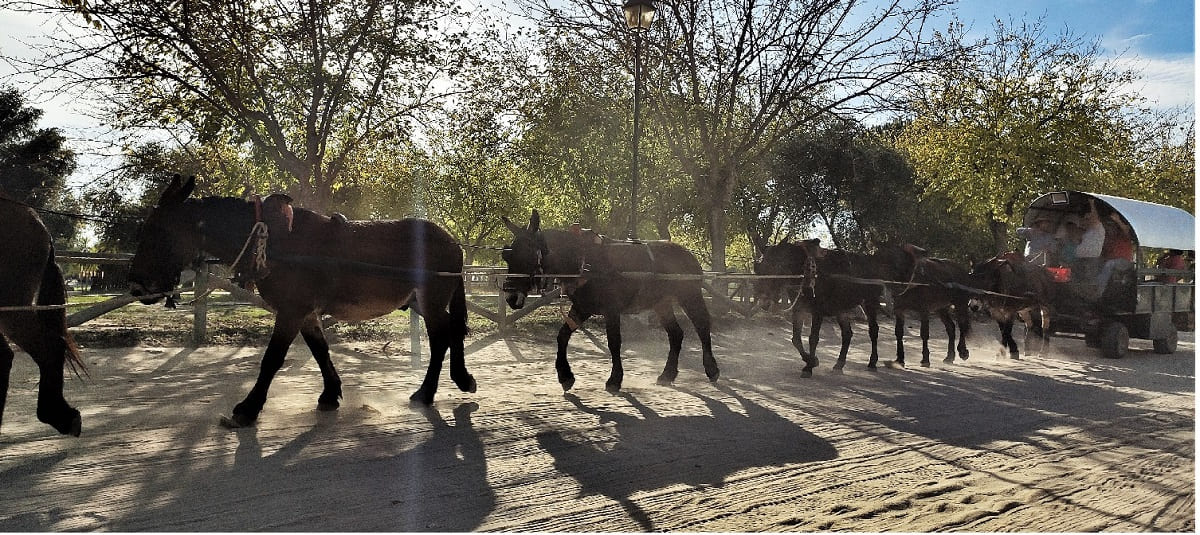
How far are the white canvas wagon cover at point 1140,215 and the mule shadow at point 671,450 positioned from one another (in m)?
9.93

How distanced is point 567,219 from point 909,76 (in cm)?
2212

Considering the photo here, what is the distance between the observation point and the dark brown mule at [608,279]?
332 inches

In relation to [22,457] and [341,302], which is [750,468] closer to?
[341,302]

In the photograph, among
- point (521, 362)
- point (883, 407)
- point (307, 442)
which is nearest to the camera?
point (307, 442)

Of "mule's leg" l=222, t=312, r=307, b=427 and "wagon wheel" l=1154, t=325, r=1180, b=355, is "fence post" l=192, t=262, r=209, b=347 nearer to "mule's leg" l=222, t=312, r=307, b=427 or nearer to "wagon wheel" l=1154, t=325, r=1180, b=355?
"mule's leg" l=222, t=312, r=307, b=427

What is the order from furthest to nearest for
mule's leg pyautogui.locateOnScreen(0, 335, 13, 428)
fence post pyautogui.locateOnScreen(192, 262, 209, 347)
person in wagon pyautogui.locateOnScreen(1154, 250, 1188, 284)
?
person in wagon pyautogui.locateOnScreen(1154, 250, 1188, 284) → fence post pyautogui.locateOnScreen(192, 262, 209, 347) → mule's leg pyautogui.locateOnScreen(0, 335, 13, 428)

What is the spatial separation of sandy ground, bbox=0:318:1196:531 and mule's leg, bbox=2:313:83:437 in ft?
0.64

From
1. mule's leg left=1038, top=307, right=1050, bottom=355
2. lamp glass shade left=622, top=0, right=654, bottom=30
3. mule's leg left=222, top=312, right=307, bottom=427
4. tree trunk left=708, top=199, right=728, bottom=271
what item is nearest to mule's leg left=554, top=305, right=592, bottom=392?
mule's leg left=222, top=312, right=307, bottom=427

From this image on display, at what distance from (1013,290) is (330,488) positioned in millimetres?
12722

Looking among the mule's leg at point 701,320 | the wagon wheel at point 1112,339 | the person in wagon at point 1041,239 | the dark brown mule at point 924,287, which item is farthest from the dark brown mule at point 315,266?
the wagon wheel at point 1112,339

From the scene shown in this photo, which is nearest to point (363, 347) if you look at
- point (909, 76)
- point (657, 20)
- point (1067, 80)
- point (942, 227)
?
point (657, 20)

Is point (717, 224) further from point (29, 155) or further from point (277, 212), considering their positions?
point (29, 155)

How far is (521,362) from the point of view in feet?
39.7

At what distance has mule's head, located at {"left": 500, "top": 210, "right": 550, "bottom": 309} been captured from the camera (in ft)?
27.3
